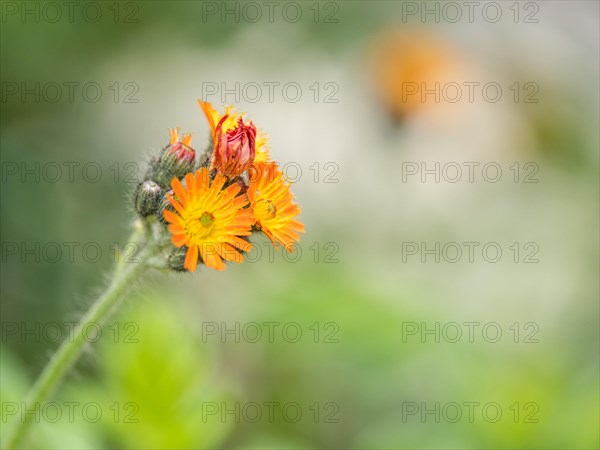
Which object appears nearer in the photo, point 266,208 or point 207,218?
point 207,218

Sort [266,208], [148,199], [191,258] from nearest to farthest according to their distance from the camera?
[191,258], [266,208], [148,199]

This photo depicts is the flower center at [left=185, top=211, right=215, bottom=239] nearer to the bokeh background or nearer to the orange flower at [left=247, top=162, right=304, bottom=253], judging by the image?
the orange flower at [left=247, top=162, right=304, bottom=253]

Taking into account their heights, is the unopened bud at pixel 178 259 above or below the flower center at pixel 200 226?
below

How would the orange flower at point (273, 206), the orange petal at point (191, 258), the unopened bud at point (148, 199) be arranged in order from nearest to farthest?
1. the orange petal at point (191, 258)
2. the orange flower at point (273, 206)
3. the unopened bud at point (148, 199)

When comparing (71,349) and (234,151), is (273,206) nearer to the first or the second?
(234,151)

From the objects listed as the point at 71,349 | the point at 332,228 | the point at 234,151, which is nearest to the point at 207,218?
the point at 234,151

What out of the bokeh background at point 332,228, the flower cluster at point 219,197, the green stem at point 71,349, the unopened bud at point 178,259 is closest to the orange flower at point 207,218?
the flower cluster at point 219,197

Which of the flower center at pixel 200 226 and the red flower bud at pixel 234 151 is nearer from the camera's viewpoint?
the flower center at pixel 200 226

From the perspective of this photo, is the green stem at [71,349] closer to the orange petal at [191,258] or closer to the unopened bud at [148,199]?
the unopened bud at [148,199]
